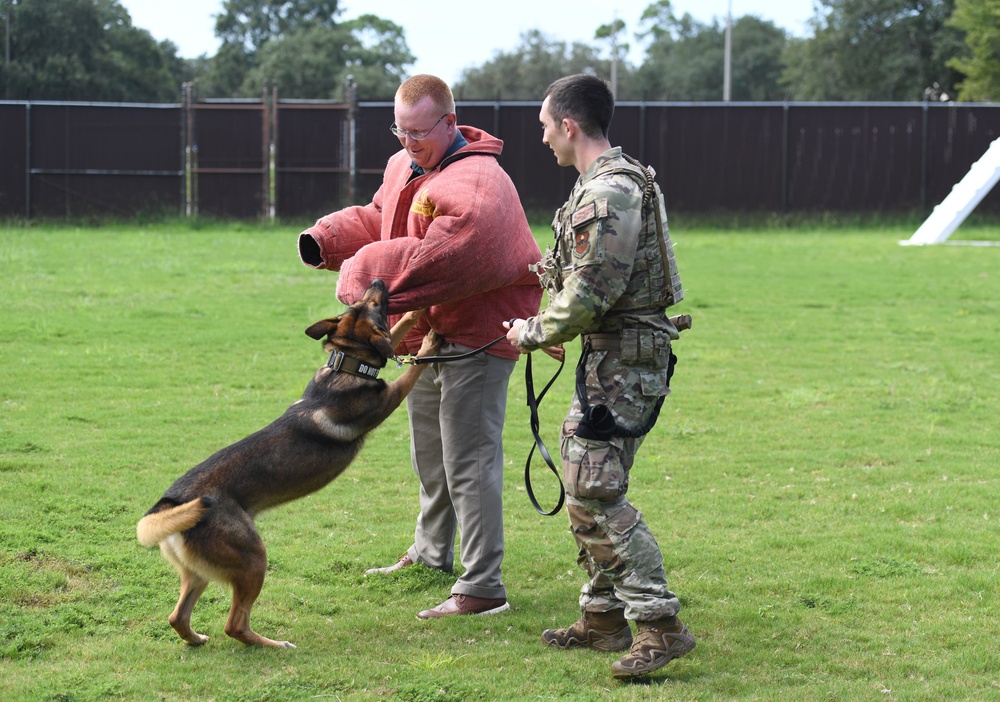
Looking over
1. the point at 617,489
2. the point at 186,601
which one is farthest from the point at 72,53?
the point at 617,489

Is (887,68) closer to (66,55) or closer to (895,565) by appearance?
(66,55)

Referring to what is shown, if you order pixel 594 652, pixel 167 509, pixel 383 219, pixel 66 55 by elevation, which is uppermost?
pixel 66 55

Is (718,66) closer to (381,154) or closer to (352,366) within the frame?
(381,154)

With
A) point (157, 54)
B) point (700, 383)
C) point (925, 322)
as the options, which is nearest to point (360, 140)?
point (925, 322)

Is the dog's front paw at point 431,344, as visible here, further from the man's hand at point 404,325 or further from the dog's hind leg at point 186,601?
the dog's hind leg at point 186,601

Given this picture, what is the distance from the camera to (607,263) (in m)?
4.03

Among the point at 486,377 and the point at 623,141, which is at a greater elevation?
the point at 623,141

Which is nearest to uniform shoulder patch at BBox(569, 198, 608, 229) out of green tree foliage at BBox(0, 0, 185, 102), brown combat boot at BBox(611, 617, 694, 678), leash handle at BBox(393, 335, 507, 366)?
leash handle at BBox(393, 335, 507, 366)

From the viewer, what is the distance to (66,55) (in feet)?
148

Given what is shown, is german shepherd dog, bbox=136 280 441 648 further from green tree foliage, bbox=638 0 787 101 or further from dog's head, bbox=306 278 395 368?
green tree foliage, bbox=638 0 787 101

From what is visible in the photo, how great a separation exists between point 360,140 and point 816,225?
451 inches

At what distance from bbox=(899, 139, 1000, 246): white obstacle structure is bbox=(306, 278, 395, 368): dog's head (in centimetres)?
2054

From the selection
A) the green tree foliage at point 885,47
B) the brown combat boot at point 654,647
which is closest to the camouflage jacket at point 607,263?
the brown combat boot at point 654,647

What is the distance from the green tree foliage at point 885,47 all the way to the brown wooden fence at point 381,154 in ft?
78.6
